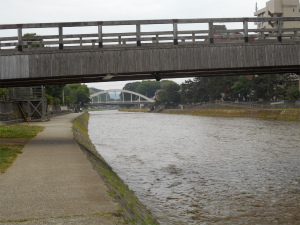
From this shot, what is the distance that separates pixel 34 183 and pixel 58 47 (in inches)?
423

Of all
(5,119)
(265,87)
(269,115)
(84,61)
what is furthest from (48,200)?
(265,87)

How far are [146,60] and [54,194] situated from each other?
36.7ft

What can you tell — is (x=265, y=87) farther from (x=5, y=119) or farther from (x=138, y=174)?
(x=138, y=174)

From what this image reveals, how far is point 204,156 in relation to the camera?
21484 mm

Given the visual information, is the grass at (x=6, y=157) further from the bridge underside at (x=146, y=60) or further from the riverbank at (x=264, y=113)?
the riverbank at (x=264, y=113)

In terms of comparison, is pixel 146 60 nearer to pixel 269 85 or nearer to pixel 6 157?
pixel 6 157

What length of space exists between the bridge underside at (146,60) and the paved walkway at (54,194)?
6.42 m

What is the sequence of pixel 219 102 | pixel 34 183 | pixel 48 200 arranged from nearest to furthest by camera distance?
pixel 48 200 → pixel 34 183 → pixel 219 102

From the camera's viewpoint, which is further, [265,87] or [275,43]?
[265,87]

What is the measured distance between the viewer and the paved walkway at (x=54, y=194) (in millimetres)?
6434

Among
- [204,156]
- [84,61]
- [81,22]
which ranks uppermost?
[81,22]

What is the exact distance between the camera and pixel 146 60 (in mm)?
18297

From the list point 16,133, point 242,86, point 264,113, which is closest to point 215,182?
point 16,133

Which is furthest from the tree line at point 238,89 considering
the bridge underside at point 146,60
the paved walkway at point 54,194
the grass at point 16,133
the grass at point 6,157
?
the paved walkway at point 54,194
